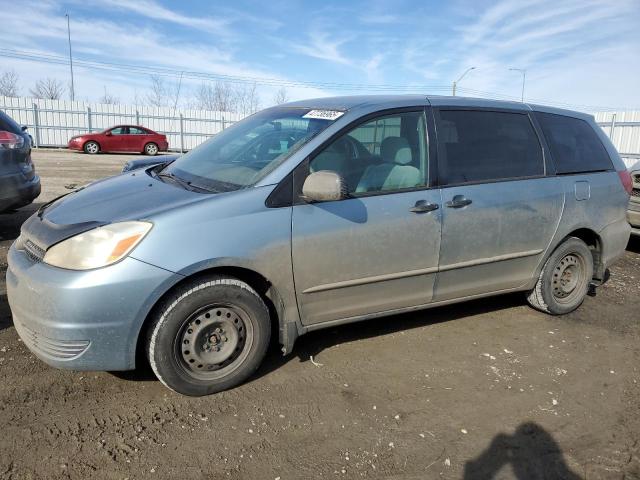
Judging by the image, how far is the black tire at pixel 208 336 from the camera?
2.85 m

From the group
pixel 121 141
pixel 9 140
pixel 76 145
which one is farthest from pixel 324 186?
pixel 76 145

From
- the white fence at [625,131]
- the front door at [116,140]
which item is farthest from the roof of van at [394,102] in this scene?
the front door at [116,140]

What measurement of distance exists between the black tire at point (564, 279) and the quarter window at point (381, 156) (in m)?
1.65

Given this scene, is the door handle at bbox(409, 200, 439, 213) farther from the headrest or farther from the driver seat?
the headrest

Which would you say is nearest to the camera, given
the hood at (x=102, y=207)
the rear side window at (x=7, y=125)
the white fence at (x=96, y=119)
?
the hood at (x=102, y=207)

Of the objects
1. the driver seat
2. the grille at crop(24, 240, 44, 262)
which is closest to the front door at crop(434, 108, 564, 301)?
the driver seat

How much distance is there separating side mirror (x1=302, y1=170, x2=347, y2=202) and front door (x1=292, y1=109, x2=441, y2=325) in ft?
0.36

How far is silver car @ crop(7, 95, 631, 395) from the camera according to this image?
2.75 m

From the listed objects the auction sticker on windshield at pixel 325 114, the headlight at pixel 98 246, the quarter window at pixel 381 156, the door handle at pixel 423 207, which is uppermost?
the auction sticker on windshield at pixel 325 114

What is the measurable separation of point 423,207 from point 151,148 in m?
22.2

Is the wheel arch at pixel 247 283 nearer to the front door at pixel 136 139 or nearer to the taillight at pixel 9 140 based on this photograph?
the taillight at pixel 9 140

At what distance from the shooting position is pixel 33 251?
117 inches

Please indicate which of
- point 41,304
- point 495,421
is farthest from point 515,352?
point 41,304

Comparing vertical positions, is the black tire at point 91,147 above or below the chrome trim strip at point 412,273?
above
